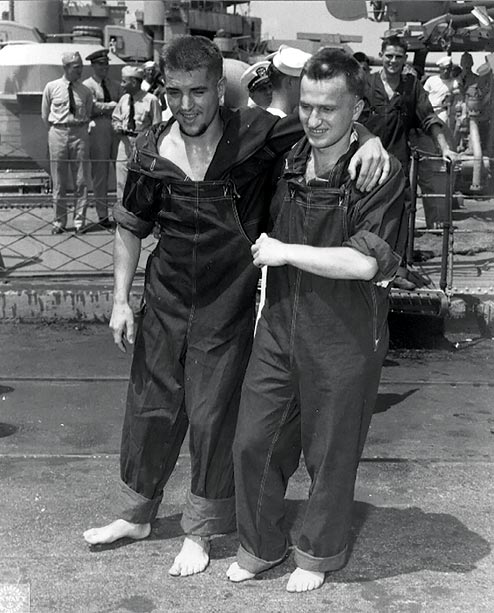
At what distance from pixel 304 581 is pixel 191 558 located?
1.47ft

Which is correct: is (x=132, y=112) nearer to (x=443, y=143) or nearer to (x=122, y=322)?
(x=443, y=143)

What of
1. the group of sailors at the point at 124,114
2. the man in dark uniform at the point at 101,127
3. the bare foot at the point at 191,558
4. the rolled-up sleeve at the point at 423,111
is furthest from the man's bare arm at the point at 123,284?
the man in dark uniform at the point at 101,127

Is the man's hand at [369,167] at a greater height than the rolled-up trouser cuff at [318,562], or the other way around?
the man's hand at [369,167]

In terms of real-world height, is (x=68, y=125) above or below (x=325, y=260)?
below

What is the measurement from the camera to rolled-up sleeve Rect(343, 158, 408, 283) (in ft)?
10.2

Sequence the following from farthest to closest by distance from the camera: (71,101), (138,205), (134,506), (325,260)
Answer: (71,101) → (134,506) → (138,205) → (325,260)

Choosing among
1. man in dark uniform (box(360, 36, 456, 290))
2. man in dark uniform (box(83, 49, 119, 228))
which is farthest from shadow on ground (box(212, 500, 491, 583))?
man in dark uniform (box(83, 49, 119, 228))

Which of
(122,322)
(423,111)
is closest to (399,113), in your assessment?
(423,111)

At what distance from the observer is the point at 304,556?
3.44 m

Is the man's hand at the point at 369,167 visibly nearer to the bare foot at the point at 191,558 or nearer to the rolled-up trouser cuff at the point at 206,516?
the rolled-up trouser cuff at the point at 206,516

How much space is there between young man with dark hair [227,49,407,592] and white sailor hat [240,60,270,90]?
1956mm

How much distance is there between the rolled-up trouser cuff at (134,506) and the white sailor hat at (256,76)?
249cm

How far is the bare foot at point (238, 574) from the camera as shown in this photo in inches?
137

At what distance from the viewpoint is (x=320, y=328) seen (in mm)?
3229
